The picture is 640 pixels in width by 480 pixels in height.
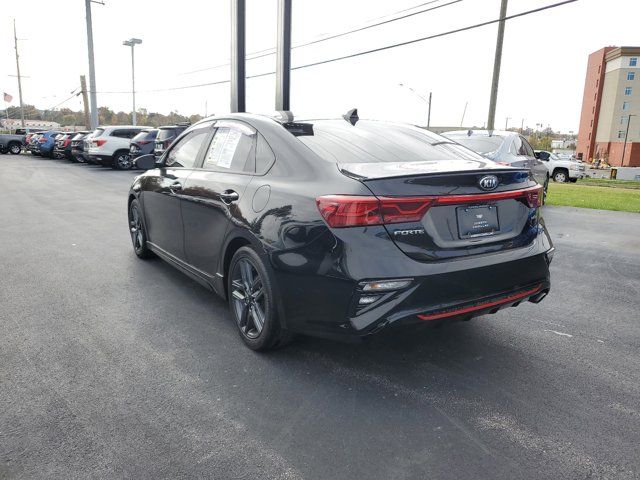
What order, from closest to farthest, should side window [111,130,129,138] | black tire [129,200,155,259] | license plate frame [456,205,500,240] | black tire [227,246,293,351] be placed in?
license plate frame [456,205,500,240] < black tire [227,246,293,351] < black tire [129,200,155,259] < side window [111,130,129,138]

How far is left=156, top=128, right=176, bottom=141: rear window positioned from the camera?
17.8 metres

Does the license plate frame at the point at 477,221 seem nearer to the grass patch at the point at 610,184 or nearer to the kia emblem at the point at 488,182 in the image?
the kia emblem at the point at 488,182

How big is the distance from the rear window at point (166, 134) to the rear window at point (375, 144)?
15163 mm

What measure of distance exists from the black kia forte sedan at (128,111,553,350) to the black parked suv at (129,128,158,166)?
16.4 m

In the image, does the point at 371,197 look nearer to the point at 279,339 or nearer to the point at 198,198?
the point at 279,339

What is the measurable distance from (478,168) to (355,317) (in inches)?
47.7

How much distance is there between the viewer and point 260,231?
10.5ft

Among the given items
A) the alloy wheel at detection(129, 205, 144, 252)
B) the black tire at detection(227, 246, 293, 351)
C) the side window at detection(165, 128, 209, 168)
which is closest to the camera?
the black tire at detection(227, 246, 293, 351)

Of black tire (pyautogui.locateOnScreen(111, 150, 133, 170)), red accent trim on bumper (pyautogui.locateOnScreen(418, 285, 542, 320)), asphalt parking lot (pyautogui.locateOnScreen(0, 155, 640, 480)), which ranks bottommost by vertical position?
asphalt parking lot (pyautogui.locateOnScreen(0, 155, 640, 480))

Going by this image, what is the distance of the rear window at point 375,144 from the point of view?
10.8 feet

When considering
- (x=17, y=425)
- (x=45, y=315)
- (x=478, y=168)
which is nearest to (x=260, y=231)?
(x=478, y=168)

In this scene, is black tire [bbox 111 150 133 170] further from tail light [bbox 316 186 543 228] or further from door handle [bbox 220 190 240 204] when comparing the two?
tail light [bbox 316 186 543 228]

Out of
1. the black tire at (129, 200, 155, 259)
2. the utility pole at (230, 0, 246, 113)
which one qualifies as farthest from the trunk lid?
the utility pole at (230, 0, 246, 113)

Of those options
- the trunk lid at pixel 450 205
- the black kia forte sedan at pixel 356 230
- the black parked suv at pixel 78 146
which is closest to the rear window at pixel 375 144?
the black kia forte sedan at pixel 356 230
